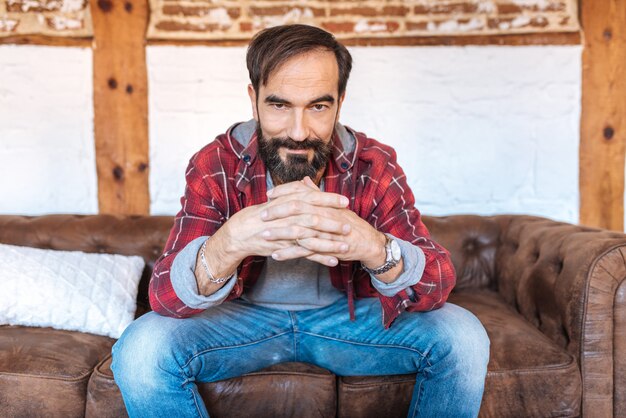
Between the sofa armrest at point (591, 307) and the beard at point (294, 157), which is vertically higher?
the beard at point (294, 157)

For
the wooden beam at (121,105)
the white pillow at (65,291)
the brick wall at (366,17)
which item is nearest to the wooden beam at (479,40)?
the brick wall at (366,17)

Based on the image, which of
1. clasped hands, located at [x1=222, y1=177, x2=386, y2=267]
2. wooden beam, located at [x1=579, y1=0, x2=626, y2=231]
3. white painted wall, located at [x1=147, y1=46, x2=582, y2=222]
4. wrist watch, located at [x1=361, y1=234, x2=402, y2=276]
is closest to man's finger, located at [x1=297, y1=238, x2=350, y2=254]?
clasped hands, located at [x1=222, y1=177, x2=386, y2=267]

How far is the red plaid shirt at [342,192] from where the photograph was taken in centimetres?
154

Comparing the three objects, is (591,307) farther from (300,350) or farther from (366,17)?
(366,17)

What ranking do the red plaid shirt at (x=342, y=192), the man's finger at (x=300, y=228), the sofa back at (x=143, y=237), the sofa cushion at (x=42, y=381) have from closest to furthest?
the man's finger at (x=300, y=228) → the red plaid shirt at (x=342, y=192) → the sofa cushion at (x=42, y=381) → the sofa back at (x=143, y=237)

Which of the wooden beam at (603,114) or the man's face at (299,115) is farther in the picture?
the wooden beam at (603,114)

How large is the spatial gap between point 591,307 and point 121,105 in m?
2.16

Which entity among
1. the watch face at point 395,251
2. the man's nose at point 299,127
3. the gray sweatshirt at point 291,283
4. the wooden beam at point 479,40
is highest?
the wooden beam at point 479,40

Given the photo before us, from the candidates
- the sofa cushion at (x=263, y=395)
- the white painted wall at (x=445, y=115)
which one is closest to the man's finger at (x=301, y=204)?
the sofa cushion at (x=263, y=395)

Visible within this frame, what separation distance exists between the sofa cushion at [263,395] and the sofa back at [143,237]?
774mm

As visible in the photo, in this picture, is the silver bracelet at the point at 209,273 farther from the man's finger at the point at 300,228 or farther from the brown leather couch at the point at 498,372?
the brown leather couch at the point at 498,372

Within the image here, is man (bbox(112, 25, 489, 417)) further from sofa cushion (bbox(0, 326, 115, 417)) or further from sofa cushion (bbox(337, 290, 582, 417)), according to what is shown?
sofa cushion (bbox(0, 326, 115, 417))

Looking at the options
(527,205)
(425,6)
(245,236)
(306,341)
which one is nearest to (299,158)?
(245,236)

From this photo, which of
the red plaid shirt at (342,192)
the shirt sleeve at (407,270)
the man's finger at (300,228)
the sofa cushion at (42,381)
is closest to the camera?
the man's finger at (300,228)
